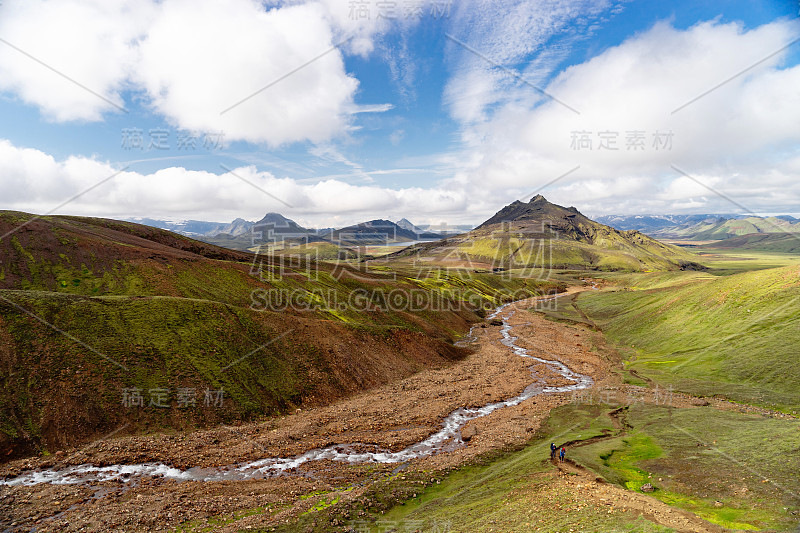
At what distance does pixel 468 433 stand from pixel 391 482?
16.0 m

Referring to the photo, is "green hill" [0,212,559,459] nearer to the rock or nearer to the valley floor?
the valley floor

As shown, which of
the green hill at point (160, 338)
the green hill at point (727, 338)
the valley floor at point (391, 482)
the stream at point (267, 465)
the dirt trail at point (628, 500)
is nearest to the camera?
the dirt trail at point (628, 500)

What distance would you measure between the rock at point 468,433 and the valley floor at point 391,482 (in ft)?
0.85

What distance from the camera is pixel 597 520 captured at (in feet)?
79.5

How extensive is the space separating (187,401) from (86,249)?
50.4 m

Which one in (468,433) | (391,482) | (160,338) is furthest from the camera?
(160,338)

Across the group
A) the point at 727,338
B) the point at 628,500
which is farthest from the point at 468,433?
the point at 727,338

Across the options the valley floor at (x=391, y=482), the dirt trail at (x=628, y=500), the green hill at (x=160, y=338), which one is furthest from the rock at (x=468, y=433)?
the green hill at (x=160, y=338)

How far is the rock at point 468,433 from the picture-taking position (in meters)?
45.5

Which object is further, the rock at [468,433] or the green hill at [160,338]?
the rock at [468,433]

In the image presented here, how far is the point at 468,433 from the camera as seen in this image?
46.7m

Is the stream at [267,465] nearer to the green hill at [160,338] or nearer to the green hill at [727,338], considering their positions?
the green hill at [160,338]

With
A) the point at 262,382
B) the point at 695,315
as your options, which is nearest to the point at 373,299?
the point at 262,382

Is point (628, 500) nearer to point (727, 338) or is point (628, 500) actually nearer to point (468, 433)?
point (468, 433)
